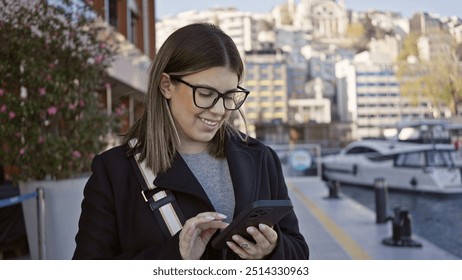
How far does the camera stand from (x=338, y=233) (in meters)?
4.80

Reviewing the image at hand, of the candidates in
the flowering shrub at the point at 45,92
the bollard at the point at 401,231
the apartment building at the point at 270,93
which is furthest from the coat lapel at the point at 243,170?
the apartment building at the point at 270,93

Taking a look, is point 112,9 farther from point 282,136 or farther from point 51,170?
point 282,136

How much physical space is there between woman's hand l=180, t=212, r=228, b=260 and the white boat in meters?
11.4

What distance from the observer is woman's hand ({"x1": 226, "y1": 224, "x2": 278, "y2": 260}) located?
30.4 inches

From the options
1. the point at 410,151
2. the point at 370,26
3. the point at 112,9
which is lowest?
the point at 410,151

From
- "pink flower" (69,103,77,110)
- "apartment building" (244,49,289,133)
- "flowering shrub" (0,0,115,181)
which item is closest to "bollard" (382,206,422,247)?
"flowering shrub" (0,0,115,181)

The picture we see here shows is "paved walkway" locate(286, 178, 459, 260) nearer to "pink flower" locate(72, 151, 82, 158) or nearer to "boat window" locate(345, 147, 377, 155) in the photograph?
"pink flower" locate(72, 151, 82, 158)

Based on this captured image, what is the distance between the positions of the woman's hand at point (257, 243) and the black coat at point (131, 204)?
3 cm

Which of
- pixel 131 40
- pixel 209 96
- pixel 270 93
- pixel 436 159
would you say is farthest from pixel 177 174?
pixel 436 159

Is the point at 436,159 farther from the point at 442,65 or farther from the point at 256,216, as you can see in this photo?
the point at 256,216

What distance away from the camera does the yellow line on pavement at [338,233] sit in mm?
3688
